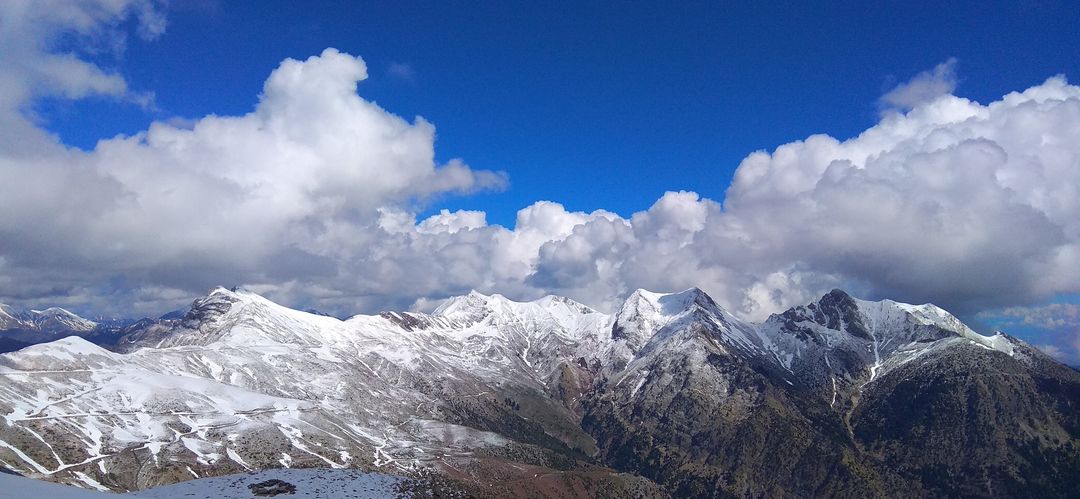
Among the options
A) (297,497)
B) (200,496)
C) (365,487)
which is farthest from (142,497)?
(365,487)

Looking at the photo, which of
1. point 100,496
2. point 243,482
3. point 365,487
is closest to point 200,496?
point 243,482

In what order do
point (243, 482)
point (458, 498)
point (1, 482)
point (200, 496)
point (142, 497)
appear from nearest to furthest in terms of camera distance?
1. point (1, 482)
2. point (142, 497)
3. point (200, 496)
4. point (243, 482)
5. point (458, 498)

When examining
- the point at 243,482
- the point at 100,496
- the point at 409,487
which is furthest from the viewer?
the point at 409,487

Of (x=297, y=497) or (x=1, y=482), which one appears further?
(x=297, y=497)

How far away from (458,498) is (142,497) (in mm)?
86971

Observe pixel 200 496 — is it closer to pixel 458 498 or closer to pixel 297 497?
pixel 297 497

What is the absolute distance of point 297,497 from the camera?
342 feet

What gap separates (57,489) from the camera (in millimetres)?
45750

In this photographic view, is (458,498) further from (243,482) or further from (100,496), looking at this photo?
(100,496)

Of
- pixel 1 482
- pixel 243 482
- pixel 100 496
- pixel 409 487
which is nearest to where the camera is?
pixel 1 482

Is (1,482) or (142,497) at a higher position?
(1,482)

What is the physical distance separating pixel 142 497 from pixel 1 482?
49737 millimetres

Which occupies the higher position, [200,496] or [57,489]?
[57,489]

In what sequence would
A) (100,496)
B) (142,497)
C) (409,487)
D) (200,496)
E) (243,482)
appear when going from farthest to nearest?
(409,487) → (243,482) → (200,496) → (142,497) → (100,496)
